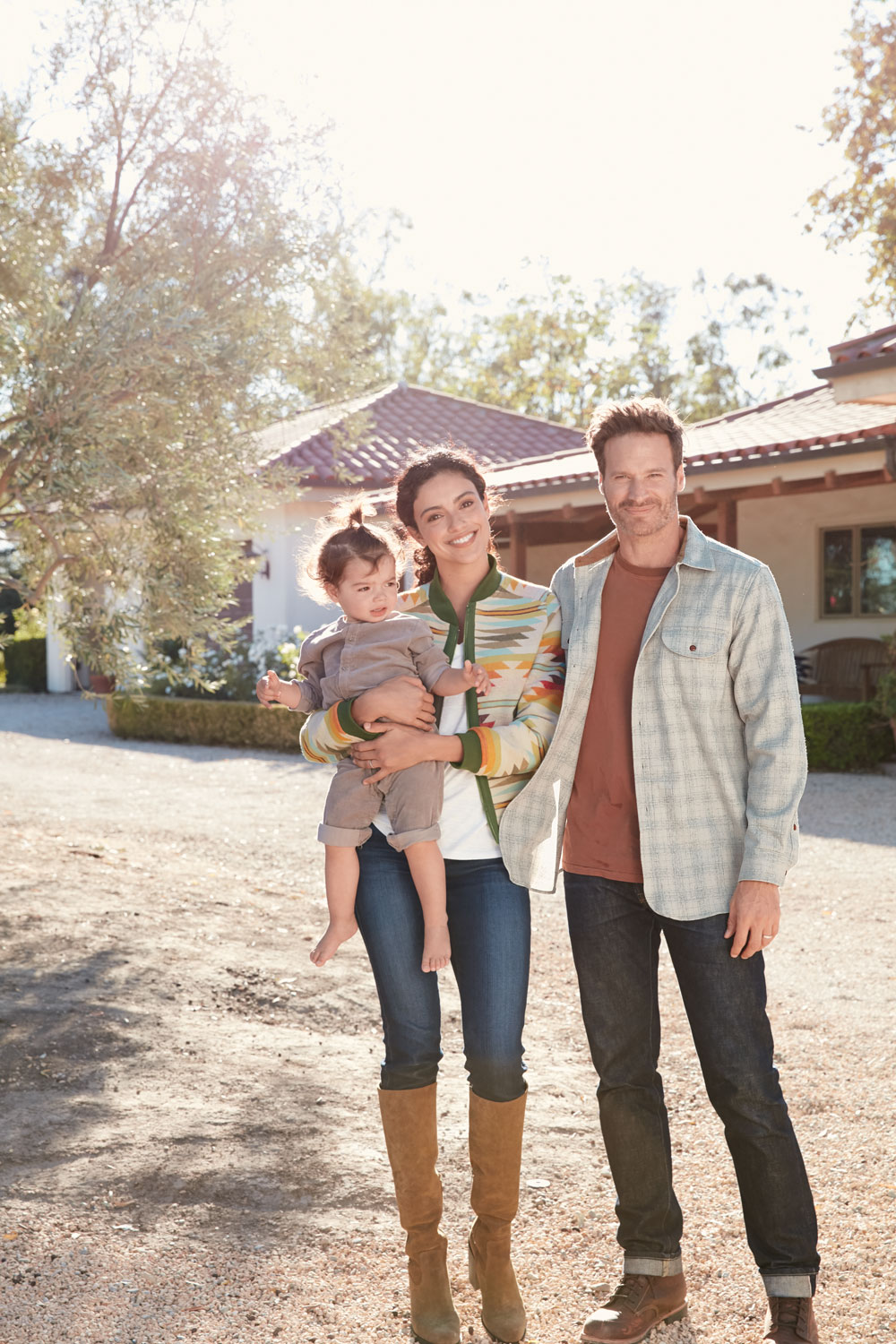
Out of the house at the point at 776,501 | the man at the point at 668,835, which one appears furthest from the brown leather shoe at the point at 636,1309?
the house at the point at 776,501

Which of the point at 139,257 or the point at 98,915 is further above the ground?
the point at 139,257

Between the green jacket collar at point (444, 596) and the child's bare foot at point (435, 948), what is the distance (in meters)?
0.69

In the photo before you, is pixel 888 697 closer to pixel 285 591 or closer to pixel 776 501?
pixel 776 501

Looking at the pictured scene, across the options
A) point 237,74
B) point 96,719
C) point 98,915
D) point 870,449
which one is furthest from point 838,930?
point 96,719

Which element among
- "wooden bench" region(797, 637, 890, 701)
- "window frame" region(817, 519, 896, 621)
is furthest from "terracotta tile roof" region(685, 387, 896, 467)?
"wooden bench" region(797, 637, 890, 701)

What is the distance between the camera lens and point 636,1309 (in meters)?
2.62

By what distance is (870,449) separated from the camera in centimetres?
1220

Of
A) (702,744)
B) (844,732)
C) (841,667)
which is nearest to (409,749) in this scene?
(702,744)

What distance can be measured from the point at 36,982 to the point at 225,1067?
124 cm

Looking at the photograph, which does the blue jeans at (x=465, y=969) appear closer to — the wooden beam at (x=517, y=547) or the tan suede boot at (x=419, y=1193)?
the tan suede boot at (x=419, y=1193)

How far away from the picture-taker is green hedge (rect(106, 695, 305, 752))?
14.5 metres

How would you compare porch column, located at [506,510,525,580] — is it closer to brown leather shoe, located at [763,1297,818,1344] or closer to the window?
the window

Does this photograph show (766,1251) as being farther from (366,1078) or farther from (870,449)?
(870,449)

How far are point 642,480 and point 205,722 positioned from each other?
13377 millimetres
